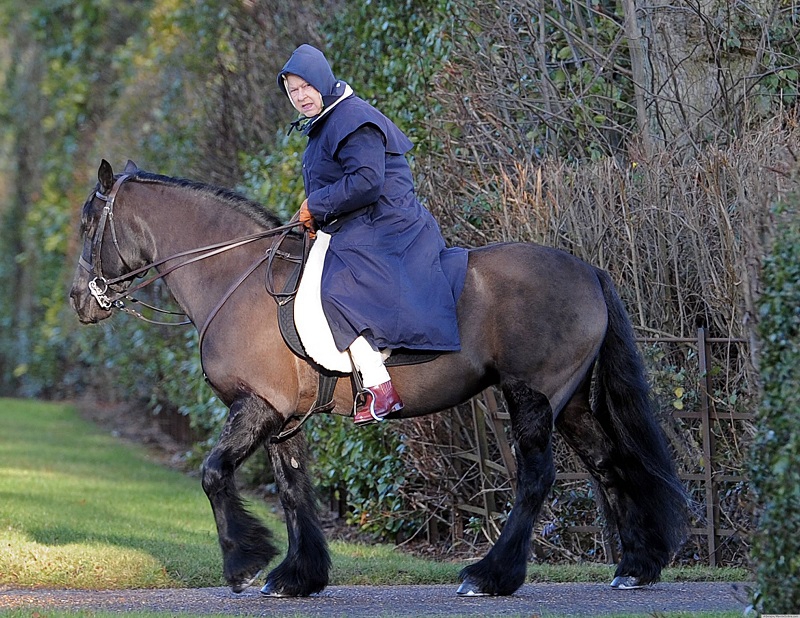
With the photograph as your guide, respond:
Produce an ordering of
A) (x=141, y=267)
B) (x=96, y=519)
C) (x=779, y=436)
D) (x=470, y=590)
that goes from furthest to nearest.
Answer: (x=96, y=519) → (x=141, y=267) → (x=470, y=590) → (x=779, y=436)

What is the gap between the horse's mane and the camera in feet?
22.0

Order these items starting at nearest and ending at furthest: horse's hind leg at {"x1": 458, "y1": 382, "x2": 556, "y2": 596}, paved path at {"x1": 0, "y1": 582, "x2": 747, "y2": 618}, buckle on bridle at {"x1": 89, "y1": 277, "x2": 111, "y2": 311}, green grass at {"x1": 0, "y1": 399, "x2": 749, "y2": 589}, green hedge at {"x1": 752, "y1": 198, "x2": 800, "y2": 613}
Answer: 1. green hedge at {"x1": 752, "y1": 198, "x2": 800, "y2": 613}
2. paved path at {"x1": 0, "y1": 582, "x2": 747, "y2": 618}
3. horse's hind leg at {"x1": 458, "y1": 382, "x2": 556, "y2": 596}
4. buckle on bridle at {"x1": 89, "y1": 277, "x2": 111, "y2": 311}
5. green grass at {"x1": 0, "y1": 399, "x2": 749, "y2": 589}

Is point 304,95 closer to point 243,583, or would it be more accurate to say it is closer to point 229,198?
point 229,198

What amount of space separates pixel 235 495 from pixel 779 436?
3024 millimetres

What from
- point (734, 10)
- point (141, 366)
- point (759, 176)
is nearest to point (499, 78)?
point (734, 10)

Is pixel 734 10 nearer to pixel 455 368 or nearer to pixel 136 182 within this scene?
pixel 455 368

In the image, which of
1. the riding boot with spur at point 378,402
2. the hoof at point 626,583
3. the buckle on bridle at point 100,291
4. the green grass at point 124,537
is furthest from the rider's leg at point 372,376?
the hoof at point 626,583

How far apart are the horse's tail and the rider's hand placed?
170 centimetres

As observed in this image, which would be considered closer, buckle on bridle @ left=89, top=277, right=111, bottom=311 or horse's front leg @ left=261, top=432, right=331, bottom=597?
horse's front leg @ left=261, top=432, right=331, bottom=597

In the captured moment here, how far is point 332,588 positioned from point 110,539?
215cm

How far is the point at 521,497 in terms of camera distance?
6.27 metres

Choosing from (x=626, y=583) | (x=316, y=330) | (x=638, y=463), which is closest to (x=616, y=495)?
(x=638, y=463)

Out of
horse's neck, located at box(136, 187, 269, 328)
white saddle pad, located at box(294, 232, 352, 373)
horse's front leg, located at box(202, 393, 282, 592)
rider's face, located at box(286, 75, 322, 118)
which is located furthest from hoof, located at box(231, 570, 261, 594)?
rider's face, located at box(286, 75, 322, 118)

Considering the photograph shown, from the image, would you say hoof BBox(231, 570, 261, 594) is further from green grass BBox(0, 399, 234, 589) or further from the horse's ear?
the horse's ear
